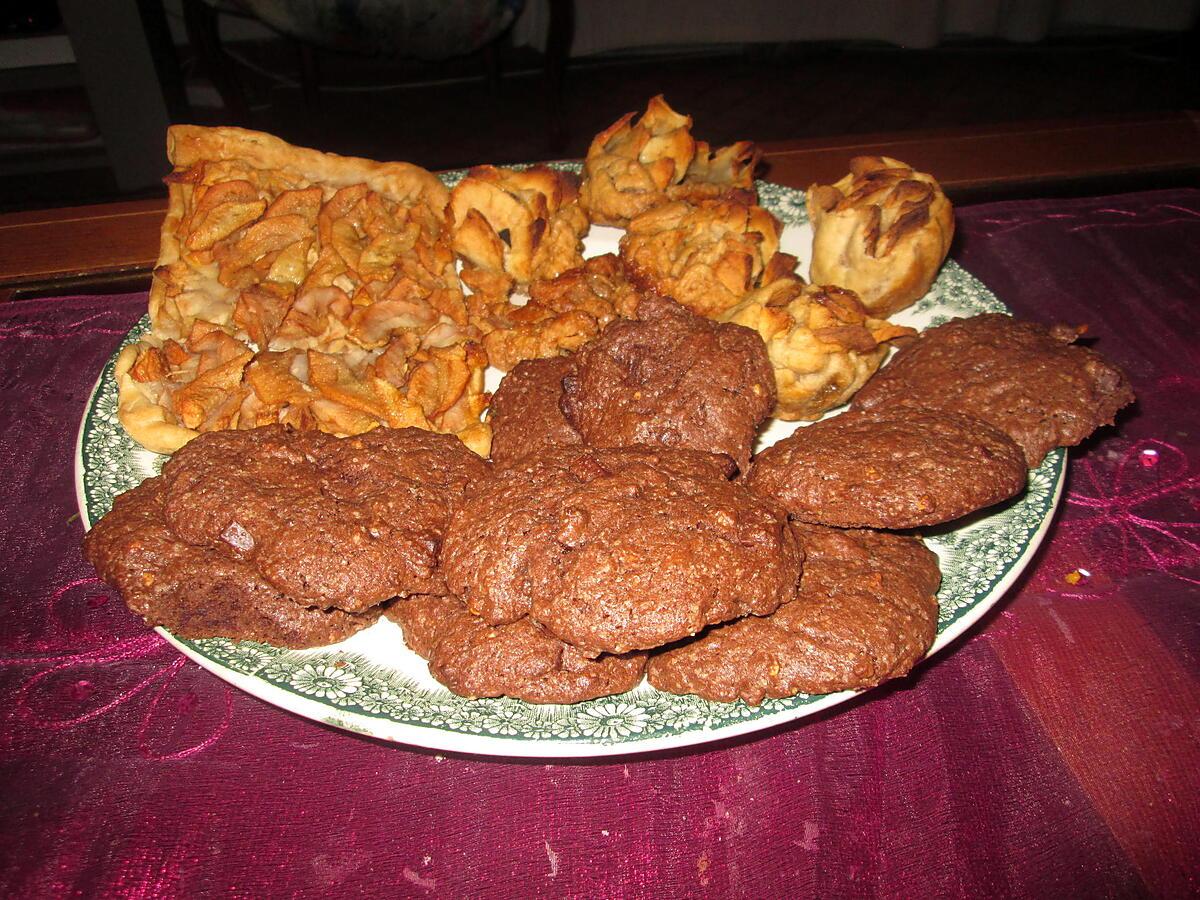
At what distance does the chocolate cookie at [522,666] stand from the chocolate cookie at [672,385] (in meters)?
0.45

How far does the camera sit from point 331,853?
151 centimetres

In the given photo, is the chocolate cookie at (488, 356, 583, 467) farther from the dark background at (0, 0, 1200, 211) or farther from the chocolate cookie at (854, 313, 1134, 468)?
the dark background at (0, 0, 1200, 211)

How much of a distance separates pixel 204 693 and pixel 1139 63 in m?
8.55

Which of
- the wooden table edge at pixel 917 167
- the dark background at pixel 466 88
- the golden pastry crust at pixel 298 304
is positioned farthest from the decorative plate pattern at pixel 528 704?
the dark background at pixel 466 88

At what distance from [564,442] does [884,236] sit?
107cm

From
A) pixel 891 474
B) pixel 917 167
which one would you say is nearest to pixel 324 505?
pixel 891 474

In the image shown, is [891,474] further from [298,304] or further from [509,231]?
[298,304]

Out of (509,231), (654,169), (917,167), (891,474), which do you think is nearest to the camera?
(891,474)

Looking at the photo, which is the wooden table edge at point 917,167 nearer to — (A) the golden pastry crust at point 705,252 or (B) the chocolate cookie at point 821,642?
(A) the golden pastry crust at point 705,252

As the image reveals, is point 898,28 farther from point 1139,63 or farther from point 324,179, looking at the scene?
point 324,179

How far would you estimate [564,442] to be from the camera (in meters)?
1.83

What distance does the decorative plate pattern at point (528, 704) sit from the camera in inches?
55.3

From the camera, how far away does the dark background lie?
510cm

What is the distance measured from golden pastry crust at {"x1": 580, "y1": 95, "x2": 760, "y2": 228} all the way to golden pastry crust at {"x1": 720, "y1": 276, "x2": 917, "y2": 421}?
0.52m
